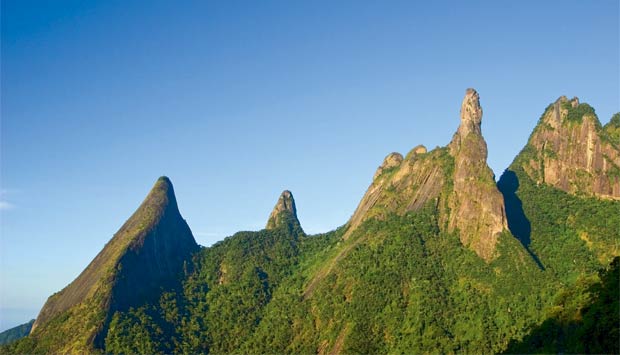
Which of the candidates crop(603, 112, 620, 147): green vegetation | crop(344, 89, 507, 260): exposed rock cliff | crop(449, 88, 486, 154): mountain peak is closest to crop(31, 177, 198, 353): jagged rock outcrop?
crop(344, 89, 507, 260): exposed rock cliff

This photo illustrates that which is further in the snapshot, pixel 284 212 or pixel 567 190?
pixel 284 212

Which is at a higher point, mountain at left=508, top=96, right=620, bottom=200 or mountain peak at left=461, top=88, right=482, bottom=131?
mountain peak at left=461, top=88, right=482, bottom=131

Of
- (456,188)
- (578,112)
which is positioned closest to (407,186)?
(456,188)

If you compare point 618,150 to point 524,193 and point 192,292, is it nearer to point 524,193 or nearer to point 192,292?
point 524,193

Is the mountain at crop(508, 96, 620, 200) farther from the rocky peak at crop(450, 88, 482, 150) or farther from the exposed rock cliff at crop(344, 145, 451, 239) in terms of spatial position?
the exposed rock cliff at crop(344, 145, 451, 239)

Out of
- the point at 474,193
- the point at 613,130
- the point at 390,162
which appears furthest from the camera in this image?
the point at 390,162

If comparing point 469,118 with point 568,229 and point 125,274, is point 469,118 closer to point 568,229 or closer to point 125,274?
point 568,229
